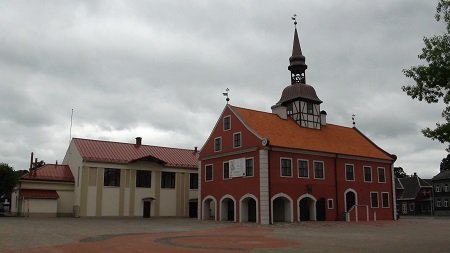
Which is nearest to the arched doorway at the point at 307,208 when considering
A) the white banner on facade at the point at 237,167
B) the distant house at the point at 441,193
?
the white banner on facade at the point at 237,167

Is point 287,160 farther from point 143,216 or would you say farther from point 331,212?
point 143,216

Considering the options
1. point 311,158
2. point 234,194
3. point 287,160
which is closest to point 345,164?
point 311,158

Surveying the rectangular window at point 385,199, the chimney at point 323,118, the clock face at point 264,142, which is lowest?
the rectangular window at point 385,199

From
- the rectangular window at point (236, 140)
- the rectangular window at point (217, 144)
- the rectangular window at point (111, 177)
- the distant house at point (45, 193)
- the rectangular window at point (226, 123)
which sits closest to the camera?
the rectangular window at point (236, 140)

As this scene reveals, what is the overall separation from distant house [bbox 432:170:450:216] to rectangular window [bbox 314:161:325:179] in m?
43.9

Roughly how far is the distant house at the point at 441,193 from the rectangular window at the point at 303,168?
151 ft

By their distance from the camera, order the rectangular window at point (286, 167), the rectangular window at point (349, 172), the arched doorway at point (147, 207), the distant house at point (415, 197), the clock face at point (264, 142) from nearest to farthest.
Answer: the clock face at point (264, 142) < the rectangular window at point (286, 167) < the rectangular window at point (349, 172) < the arched doorway at point (147, 207) < the distant house at point (415, 197)

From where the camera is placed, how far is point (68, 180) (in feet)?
162

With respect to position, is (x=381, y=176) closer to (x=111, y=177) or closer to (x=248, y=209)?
(x=248, y=209)

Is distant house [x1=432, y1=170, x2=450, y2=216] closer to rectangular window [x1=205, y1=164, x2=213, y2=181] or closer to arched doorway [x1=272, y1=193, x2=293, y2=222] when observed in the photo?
arched doorway [x1=272, y1=193, x2=293, y2=222]

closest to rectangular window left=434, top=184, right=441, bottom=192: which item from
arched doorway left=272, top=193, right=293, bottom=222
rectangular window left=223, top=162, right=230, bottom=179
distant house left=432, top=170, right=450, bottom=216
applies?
distant house left=432, top=170, right=450, bottom=216

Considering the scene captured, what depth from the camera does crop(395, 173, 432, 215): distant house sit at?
274ft

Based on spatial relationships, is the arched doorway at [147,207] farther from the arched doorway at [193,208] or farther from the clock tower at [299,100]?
the clock tower at [299,100]

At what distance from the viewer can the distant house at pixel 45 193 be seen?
151 ft
